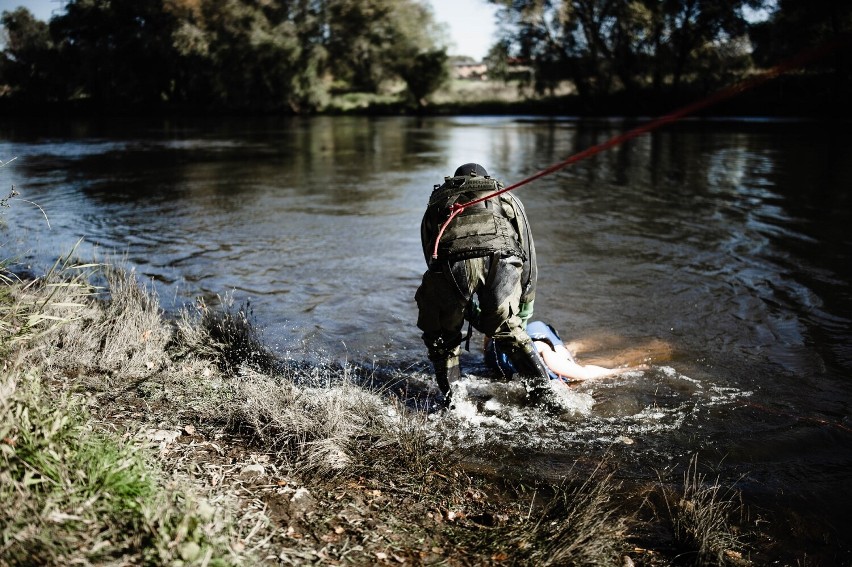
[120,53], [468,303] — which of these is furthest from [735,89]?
[120,53]

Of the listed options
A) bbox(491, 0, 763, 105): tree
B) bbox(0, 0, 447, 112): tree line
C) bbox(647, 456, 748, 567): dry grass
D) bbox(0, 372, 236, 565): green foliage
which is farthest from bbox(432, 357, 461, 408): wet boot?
bbox(0, 0, 447, 112): tree line

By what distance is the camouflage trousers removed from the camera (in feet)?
14.2

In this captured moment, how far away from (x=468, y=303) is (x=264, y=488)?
198cm

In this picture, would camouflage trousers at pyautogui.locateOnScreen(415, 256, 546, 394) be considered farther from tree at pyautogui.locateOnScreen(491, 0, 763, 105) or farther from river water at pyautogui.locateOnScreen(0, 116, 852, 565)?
tree at pyautogui.locateOnScreen(491, 0, 763, 105)

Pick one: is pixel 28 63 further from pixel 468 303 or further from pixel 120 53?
pixel 468 303

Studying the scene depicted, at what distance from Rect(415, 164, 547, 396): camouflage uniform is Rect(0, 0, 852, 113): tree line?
41905mm

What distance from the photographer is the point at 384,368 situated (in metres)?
5.78

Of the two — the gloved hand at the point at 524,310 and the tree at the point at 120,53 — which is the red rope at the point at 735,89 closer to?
the gloved hand at the point at 524,310

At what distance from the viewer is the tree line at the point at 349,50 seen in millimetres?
45688

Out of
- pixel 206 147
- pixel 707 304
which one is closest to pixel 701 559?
pixel 707 304

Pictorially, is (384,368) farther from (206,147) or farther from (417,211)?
(206,147)

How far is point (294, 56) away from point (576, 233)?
50.9 metres

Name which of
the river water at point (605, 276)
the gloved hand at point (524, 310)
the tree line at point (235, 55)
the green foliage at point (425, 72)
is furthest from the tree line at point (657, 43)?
the gloved hand at point (524, 310)

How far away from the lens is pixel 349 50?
192 ft
